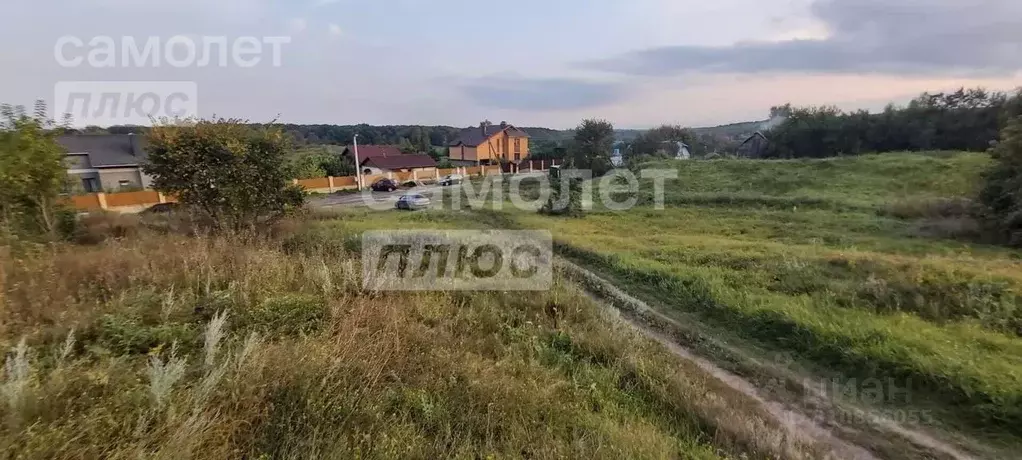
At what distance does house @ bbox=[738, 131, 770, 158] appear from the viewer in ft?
139

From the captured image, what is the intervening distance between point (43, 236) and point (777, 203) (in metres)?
21.1

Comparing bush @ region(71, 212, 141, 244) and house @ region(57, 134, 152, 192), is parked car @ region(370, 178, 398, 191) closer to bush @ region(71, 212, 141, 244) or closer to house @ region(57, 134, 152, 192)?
house @ region(57, 134, 152, 192)

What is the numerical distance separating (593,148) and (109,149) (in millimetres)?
35173

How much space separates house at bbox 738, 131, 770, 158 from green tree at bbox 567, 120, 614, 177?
15.9 m

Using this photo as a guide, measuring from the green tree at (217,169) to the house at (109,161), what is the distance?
2570 cm

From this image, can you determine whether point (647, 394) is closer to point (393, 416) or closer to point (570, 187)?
point (393, 416)

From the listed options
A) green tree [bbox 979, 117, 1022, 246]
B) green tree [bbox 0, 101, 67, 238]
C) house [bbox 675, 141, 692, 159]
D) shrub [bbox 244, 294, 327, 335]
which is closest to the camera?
shrub [bbox 244, 294, 327, 335]

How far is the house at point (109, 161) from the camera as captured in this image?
97.9ft

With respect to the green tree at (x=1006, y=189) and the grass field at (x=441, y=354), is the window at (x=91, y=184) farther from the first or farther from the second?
the green tree at (x=1006, y=189)

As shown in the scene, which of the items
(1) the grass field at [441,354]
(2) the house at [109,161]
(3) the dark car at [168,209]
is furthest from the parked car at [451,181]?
(1) the grass field at [441,354]

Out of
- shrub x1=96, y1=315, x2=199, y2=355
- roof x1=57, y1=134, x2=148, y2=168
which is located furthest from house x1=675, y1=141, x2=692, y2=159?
shrub x1=96, y1=315, x2=199, y2=355

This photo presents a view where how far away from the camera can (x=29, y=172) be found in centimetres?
734

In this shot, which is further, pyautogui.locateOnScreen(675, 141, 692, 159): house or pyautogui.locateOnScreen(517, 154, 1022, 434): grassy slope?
pyautogui.locateOnScreen(675, 141, 692, 159): house

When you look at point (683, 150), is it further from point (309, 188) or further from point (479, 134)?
point (309, 188)
